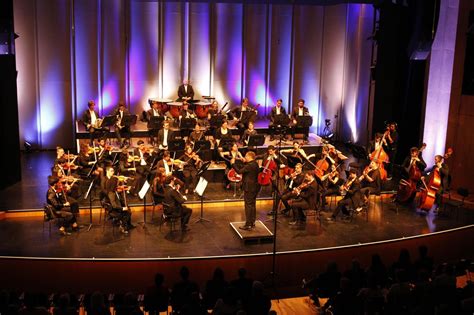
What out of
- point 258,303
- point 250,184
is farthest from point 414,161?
point 258,303

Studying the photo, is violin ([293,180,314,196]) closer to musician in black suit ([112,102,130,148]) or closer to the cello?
the cello

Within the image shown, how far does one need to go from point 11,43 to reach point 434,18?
9375 mm

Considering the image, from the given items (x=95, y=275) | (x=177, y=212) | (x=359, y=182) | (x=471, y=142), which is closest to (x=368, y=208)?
(x=359, y=182)

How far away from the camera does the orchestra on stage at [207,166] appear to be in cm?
1072

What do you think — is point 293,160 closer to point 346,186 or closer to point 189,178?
point 346,186

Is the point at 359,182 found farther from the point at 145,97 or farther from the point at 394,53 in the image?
the point at 145,97

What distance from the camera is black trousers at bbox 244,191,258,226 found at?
10.7m

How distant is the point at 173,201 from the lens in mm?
10703

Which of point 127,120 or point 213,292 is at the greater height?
point 127,120

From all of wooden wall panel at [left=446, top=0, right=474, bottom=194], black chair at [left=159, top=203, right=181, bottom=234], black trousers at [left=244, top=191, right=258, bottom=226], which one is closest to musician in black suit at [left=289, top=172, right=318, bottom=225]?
black trousers at [left=244, top=191, right=258, bottom=226]

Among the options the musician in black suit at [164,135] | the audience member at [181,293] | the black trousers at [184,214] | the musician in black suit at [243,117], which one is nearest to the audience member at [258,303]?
the audience member at [181,293]

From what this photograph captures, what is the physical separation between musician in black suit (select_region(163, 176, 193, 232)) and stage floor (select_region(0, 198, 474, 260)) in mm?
359

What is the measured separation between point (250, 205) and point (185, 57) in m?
7.85

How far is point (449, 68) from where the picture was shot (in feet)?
47.6
